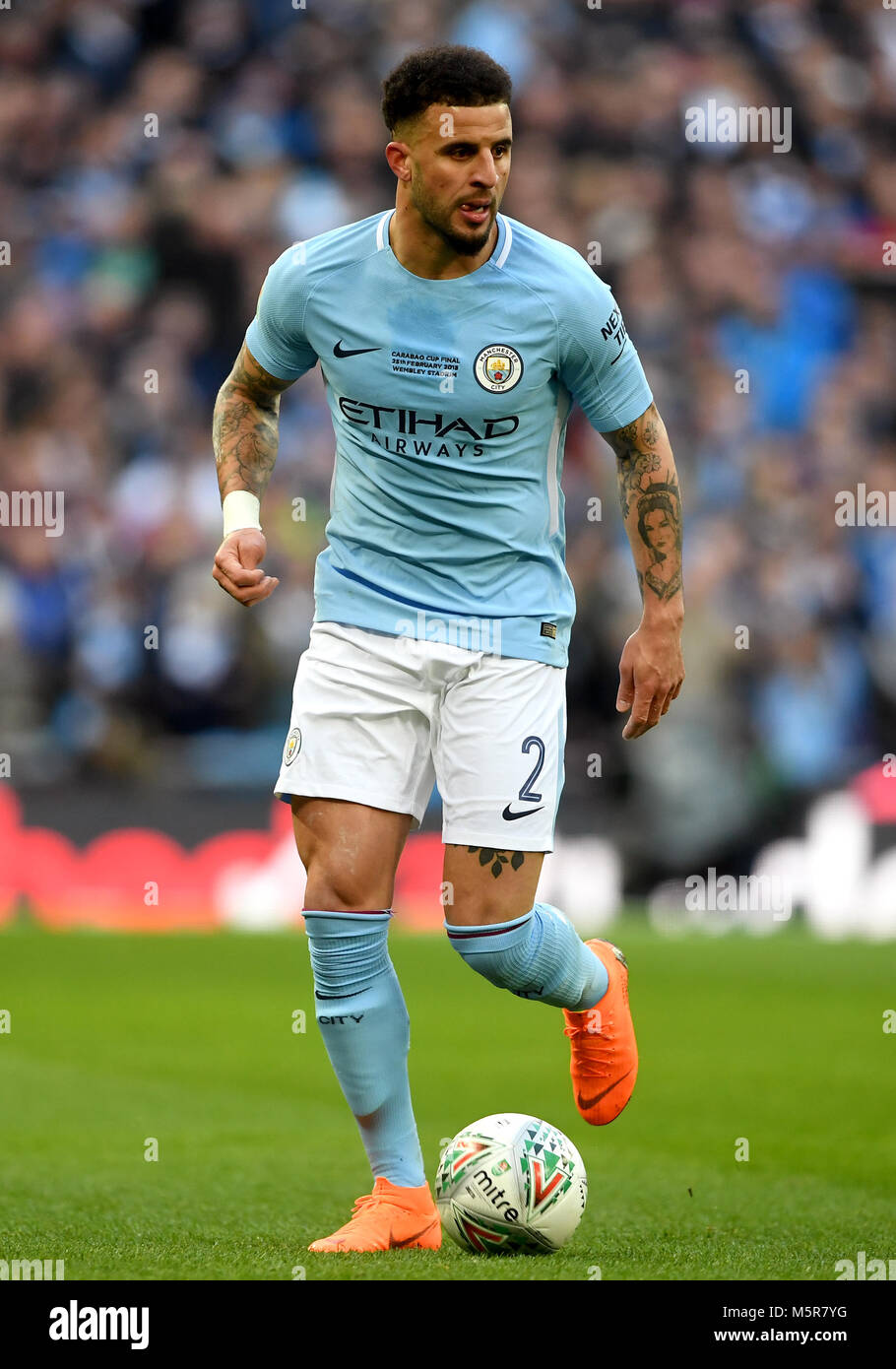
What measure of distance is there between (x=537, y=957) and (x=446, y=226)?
1.59 metres

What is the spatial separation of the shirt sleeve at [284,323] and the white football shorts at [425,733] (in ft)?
2.12

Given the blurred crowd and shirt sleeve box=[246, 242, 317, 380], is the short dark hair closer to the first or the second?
shirt sleeve box=[246, 242, 317, 380]

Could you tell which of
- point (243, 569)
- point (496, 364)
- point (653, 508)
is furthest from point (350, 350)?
point (653, 508)

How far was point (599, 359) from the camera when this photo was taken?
421cm

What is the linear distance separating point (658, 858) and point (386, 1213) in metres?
8.03

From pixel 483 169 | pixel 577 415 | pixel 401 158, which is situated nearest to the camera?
pixel 483 169

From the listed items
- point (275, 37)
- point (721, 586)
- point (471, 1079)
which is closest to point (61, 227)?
point (275, 37)

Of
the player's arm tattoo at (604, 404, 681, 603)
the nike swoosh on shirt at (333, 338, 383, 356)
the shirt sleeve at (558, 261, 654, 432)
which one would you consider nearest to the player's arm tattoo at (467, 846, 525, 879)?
the player's arm tattoo at (604, 404, 681, 603)

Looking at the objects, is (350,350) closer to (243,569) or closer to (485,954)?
(243,569)

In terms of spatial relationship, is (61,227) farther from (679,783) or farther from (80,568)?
(679,783)

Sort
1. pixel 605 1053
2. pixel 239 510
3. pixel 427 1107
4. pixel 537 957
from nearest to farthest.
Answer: pixel 537 957, pixel 239 510, pixel 605 1053, pixel 427 1107

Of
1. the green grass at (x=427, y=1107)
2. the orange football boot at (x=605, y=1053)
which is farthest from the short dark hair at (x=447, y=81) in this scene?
the green grass at (x=427, y=1107)

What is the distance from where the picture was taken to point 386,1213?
13.5ft
